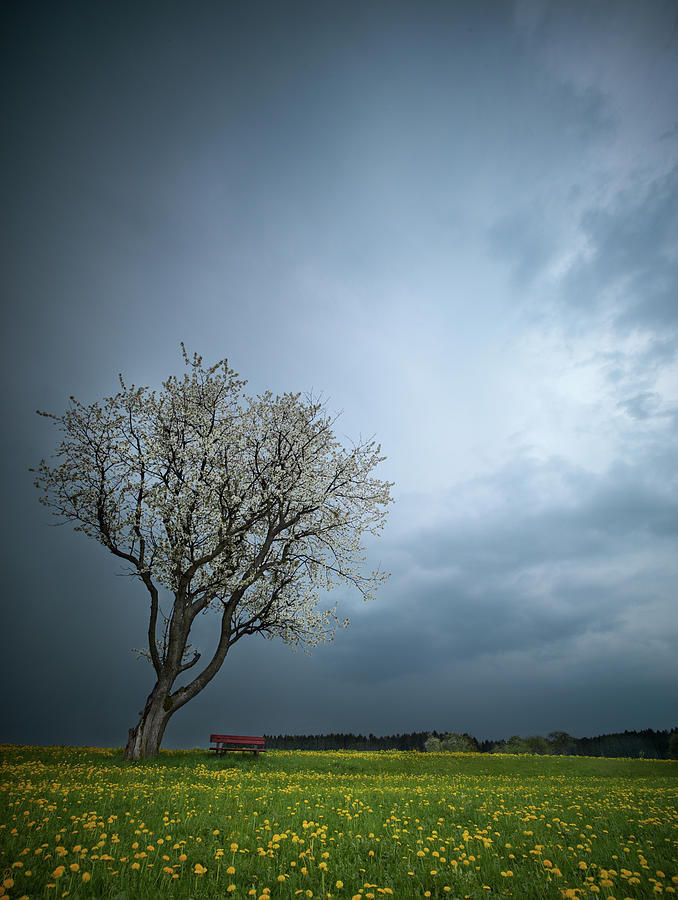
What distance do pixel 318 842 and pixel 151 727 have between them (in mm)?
15957

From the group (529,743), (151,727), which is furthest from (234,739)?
(529,743)

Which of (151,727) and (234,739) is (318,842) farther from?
(234,739)

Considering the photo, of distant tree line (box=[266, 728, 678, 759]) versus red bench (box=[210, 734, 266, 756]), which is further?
distant tree line (box=[266, 728, 678, 759])

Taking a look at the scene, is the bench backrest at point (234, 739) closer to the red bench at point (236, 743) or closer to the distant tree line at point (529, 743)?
the red bench at point (236, 743)

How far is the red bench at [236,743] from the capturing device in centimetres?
2395

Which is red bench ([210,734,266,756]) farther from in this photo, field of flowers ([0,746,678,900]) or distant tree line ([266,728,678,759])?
distant tree line ([266,728,678,759])

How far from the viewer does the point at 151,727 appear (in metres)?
19.3

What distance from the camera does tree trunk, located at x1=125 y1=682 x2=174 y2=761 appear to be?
1892 centimetres

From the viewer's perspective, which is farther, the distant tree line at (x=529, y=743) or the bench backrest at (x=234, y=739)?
the distant tree line at (x=529, y=743)

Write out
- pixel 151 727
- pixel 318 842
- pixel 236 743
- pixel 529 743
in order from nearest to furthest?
pixel 318 842
pixel 151 727
pixel 236 743
pixel 529 743

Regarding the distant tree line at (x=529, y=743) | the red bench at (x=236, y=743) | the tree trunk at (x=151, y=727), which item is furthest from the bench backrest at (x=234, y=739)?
the distant tree line at (x=529, y=743)

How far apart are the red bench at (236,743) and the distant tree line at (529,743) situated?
80.7 ft

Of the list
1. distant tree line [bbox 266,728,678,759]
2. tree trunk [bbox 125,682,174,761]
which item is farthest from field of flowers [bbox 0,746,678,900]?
distant tree line [bbox 266,728,678,759]

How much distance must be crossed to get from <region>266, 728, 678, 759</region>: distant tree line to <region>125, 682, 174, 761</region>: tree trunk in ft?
101
